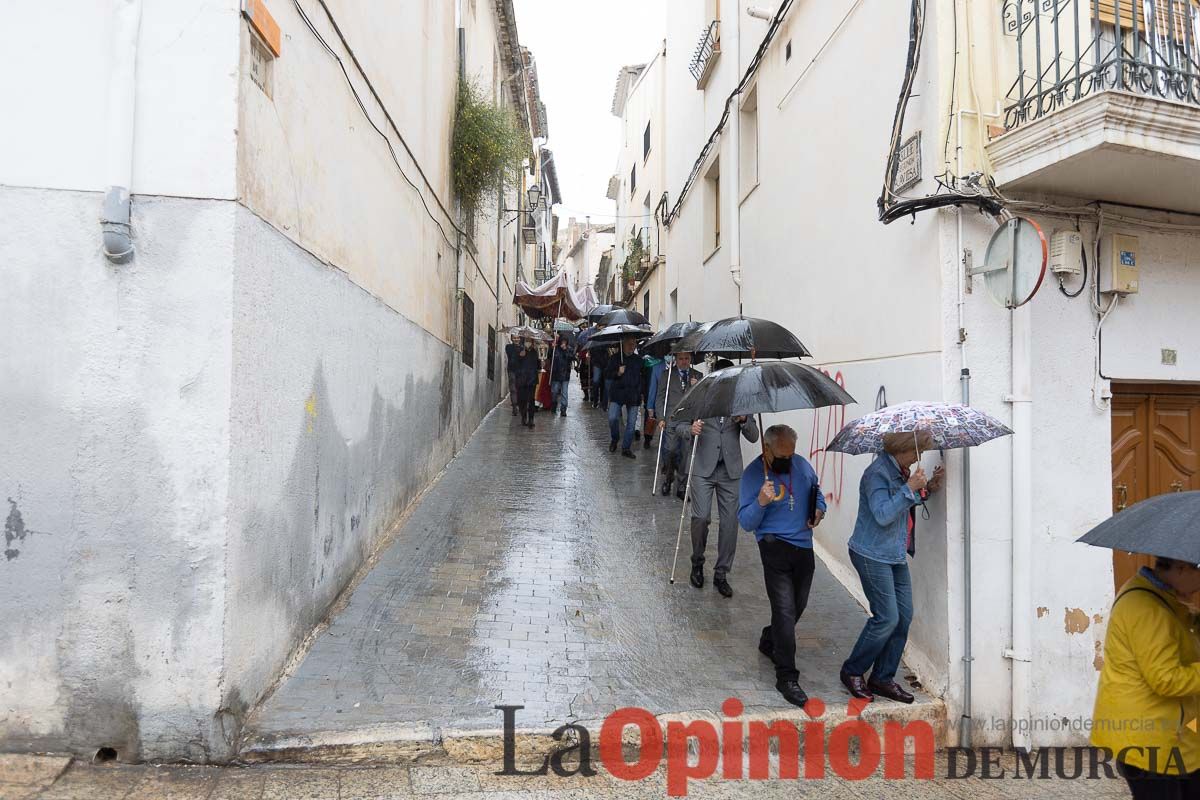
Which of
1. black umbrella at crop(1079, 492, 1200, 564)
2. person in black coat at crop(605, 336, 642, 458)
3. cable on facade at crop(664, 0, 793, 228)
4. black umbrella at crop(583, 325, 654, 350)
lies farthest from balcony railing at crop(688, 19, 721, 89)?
black umbrella at crop(1079, 492, 1200, 564)

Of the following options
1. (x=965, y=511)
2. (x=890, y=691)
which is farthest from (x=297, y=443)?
(x=965, y=511)

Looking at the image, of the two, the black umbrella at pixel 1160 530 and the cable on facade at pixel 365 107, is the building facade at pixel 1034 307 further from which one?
the cable on facade at pixel 365 107

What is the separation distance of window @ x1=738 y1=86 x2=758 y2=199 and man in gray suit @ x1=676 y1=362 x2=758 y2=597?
433 centimetres

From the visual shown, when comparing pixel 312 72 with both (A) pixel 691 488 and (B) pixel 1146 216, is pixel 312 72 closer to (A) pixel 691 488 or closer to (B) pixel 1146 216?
(A) pixel 691 488

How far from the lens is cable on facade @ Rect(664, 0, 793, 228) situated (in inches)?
303

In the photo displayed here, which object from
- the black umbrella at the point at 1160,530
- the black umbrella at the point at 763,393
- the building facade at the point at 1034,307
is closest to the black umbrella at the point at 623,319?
the building facade at the point at 1034,307

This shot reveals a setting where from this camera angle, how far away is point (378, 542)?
660 centimetres

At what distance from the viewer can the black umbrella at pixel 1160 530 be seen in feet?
7.76

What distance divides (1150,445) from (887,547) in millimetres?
2467

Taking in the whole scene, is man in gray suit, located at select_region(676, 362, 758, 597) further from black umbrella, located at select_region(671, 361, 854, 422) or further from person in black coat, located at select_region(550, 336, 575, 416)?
person in black coat, located at select_region(550, 336, 575, 416)

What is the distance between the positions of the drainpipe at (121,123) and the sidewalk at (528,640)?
8.30ft

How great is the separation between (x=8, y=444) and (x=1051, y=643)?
19.5 ft

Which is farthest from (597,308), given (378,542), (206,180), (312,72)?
(206,180)

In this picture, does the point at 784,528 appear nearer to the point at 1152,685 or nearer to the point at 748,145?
the point at 1152,685
